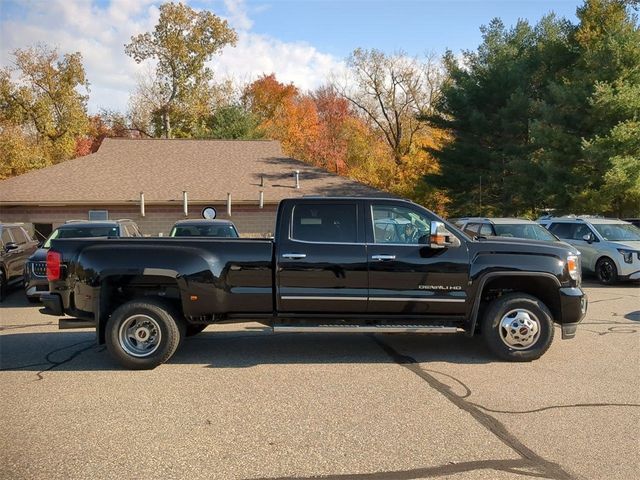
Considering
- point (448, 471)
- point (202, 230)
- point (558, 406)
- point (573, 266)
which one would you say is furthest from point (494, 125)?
point (448, 471)

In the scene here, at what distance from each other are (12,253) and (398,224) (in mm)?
10112

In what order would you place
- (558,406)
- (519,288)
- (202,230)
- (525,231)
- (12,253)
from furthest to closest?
(525,231) < (202,230) < (12,253) < (519,288) < (558,406)

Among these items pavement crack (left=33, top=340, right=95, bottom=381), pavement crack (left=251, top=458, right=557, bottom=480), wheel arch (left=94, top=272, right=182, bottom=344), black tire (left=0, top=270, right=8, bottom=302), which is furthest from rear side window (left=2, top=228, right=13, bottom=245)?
pavement crack (left=251, top=458, right=557, bottom=480)

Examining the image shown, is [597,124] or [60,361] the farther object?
[597,124]

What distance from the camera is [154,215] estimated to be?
22.5 meters

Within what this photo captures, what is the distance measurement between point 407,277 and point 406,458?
2.80 meters

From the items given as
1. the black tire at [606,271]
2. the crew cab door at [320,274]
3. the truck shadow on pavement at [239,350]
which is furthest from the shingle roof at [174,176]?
the crew cab door at [320,274]

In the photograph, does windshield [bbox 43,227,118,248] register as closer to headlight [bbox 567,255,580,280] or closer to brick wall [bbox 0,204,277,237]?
Answer: headlight [bbox 567,255,580,280]

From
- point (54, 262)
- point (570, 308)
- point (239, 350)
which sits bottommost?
point (239, 350)

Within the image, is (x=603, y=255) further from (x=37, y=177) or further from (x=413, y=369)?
(x=37, y=177)

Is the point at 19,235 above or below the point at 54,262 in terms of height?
above

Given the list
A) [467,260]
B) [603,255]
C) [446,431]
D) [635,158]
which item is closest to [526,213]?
[635,158]

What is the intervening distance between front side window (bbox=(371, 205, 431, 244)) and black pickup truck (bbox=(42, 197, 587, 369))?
27mm

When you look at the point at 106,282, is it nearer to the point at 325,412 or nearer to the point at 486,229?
the point at 325,412
